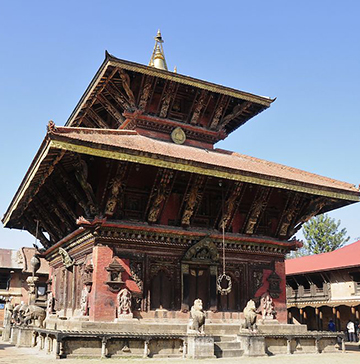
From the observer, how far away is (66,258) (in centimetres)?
1862

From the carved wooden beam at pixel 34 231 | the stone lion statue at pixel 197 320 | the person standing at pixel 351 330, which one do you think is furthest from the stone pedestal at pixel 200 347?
the person standing at pixel 351 330

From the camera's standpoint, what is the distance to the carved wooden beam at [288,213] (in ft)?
60.2

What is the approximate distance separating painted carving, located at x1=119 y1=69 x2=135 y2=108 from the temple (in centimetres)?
4

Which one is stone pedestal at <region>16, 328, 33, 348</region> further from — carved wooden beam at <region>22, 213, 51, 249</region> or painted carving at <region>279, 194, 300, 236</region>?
painted carving at <region>279, 194, 300, 236</region>

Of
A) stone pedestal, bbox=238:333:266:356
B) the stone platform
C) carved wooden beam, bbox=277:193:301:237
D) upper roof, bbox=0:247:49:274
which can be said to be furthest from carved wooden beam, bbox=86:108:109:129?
upper roof, bbox=0:247:49:274

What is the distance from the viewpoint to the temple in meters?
15.1

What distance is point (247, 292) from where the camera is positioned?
1781cm

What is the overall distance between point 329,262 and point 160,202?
2128 cm

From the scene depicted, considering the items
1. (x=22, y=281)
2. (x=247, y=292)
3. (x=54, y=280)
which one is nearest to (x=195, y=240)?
(x=247, y=292)

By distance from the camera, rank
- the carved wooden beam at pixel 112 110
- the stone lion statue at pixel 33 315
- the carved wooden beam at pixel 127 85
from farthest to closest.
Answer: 1. the stone lion statue at pixel 33 315
2. the carved wooden beam at pixel 112 110
3. the carved wooden beam at pixel 127 85

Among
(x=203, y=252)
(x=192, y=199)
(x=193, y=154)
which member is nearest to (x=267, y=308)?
(x=203, y=252)

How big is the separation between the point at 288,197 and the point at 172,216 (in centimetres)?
472

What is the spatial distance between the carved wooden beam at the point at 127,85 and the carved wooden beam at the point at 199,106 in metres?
2.69

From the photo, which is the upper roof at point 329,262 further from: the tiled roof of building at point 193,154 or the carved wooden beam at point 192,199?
the carved wooden beam at point 192,199
